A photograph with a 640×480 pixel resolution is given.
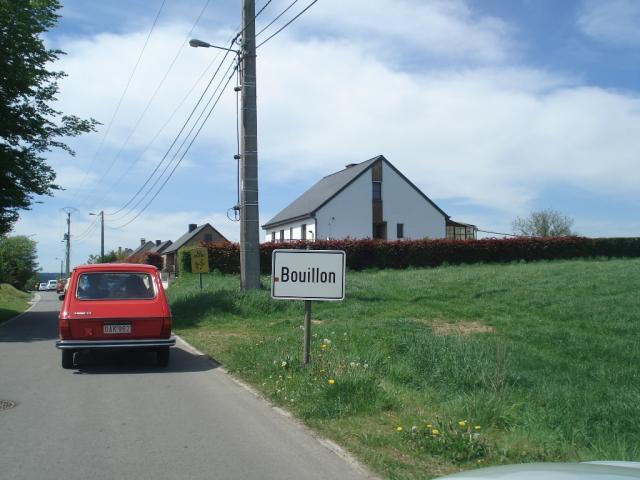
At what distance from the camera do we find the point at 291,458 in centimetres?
574

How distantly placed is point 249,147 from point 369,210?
31.0 meters

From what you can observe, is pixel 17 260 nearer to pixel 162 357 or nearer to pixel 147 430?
pixel 162 357

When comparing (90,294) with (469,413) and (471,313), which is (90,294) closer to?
(469,413)

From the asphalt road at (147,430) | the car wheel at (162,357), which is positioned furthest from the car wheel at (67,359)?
the car wheel at (162,357)

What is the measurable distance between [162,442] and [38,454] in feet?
3.63

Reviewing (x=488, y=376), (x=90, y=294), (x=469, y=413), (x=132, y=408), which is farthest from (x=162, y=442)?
(x=90, y=294)

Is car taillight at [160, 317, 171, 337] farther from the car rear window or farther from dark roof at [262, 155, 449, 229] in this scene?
dark roof at [262, 155, 449, 229]

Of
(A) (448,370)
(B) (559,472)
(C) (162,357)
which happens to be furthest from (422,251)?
(B) (559,472)

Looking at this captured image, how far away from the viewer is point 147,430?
22.0 ft

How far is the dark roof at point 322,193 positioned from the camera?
49.2 metres

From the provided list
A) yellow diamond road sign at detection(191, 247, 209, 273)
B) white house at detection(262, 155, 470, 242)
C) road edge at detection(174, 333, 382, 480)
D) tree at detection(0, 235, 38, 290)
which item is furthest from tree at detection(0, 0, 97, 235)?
tree at detection(0, 235, 38, 290)

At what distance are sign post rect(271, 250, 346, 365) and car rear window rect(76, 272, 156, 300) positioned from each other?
3224 millimetres

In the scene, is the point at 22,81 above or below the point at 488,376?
→ above

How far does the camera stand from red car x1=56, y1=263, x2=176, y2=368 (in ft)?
→ 33.6
